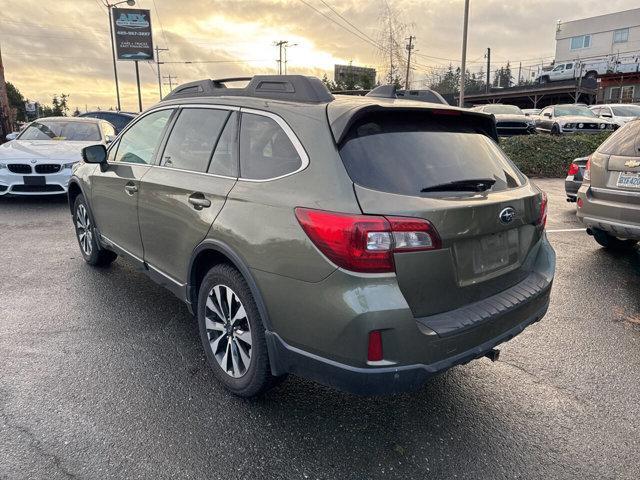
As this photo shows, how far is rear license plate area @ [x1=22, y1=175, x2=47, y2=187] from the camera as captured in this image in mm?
8047

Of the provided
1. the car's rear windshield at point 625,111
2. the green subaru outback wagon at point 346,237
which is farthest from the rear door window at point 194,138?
the car's rear windshield at point 625,111

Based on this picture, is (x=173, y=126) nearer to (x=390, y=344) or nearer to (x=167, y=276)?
(x=167, y=276)

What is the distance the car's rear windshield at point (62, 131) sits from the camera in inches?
370

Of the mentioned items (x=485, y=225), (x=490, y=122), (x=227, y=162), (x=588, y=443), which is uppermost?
(x=490, y=122)

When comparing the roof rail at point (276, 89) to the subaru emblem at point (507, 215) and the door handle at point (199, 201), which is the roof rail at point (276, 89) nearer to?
the door handle at point (199, 201)

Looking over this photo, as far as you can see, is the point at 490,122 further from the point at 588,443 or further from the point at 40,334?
the point at 40,334

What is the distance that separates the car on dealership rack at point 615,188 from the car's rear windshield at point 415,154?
2757 millimetres

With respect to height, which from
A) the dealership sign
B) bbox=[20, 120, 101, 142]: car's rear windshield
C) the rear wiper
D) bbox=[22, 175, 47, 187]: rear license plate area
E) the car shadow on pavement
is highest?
the dealership sign

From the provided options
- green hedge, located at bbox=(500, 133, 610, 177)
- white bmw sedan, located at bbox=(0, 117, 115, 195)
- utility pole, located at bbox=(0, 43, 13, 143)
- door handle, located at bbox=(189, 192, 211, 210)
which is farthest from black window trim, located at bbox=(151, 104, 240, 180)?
utility pole, located at bbox=(0, 43, 13, 143)

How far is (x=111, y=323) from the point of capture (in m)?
3.79

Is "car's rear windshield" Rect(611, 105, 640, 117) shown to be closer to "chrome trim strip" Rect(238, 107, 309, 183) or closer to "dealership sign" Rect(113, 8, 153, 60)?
"chrome trim strip" Rect(238, 107, 309, 183)

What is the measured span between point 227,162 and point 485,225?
1.53m

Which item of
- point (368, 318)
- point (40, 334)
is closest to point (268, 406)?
point (368, 318)

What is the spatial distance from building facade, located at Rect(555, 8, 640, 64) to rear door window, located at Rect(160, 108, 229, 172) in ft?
209
